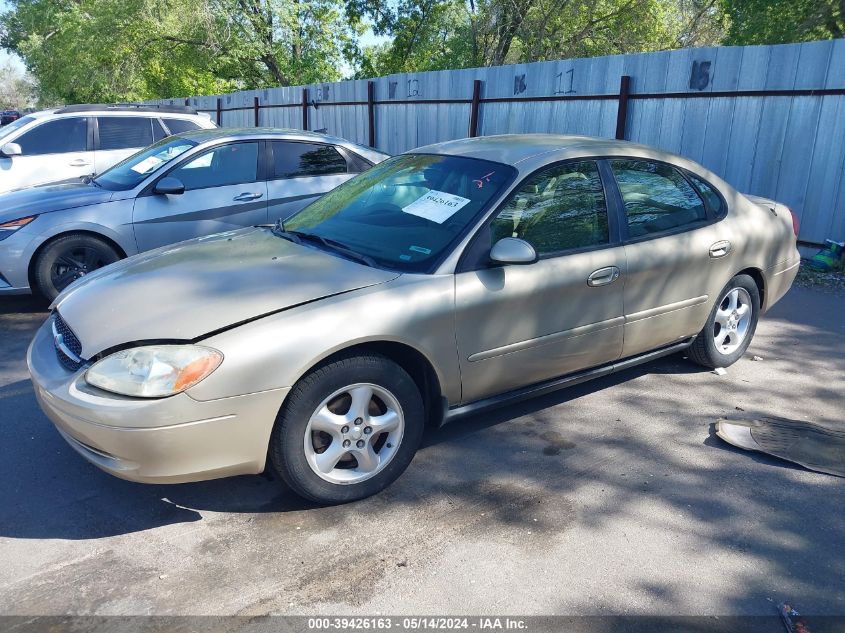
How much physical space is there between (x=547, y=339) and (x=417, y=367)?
78 cm

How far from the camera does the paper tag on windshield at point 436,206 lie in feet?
12.4

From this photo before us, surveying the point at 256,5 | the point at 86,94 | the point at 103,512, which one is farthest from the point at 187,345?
the point at 86,94

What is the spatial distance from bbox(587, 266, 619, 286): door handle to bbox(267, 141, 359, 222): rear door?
3513mm

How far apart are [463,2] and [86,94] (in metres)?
17.3

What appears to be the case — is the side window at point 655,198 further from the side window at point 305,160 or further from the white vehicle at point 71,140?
the white vehicle at point 71,140

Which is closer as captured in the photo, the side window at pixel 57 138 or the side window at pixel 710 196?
the side window at pixel 710 196

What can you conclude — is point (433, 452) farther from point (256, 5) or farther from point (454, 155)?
point (256, 5)

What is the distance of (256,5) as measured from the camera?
2506 centimetres

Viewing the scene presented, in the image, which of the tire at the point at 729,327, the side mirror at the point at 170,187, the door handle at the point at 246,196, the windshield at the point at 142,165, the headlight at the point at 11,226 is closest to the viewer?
the tire at the point at 729,327

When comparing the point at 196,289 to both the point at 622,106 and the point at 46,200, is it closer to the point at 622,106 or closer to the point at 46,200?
the point at 46,200

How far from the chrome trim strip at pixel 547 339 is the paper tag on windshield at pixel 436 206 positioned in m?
0.73

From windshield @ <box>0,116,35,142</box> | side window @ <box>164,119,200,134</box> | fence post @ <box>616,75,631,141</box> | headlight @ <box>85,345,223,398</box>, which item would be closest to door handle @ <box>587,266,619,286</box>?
headlight @ <box>85,345,223,398</box>

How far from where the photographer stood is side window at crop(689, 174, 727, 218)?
469 cm

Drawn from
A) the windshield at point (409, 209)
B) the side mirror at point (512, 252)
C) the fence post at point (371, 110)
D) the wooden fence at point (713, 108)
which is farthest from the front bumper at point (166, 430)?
the fence post at point (371, 110)
